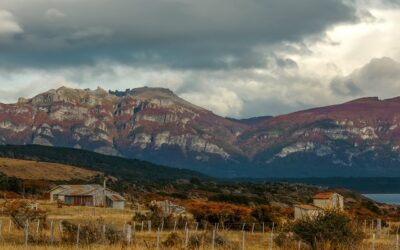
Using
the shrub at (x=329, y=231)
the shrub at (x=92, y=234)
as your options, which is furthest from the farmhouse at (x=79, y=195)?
the shrub at (x=329, y=231)

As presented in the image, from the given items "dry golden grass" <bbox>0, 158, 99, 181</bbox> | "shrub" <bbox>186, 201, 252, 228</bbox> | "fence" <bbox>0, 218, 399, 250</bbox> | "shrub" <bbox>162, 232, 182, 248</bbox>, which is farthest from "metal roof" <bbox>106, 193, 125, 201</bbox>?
"shrub" <bbox>162, 232, 182, 248</bbox>

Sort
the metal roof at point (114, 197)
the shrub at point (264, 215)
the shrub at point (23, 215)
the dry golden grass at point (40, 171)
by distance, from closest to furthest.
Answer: the shrub at point (23, 215) < the shrub at point (264, 215) < the metal roof at point (114, 197) < the dry golden grass at point (40, 171)

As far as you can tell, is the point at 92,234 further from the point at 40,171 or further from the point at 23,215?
the point at 40,171

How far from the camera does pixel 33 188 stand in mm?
124438

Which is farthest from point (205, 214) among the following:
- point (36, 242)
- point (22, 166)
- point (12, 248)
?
point (22, 166)

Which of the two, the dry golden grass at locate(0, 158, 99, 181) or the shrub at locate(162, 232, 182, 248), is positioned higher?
the dry golden grass at locate(0, 158, 99, 181)

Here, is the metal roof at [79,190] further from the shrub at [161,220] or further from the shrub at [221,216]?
the shrub at [161,220]

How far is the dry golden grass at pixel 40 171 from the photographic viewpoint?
168500 millimetres

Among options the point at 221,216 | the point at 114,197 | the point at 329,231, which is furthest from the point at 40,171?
the point at 329,231

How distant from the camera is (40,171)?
585 feet

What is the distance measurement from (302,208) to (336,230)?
134ft

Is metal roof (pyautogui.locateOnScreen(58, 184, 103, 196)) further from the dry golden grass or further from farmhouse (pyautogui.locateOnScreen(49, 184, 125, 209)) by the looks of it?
the dry golden grass

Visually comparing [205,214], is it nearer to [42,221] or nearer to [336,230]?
[42,221]

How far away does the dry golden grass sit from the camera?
168500 mm
